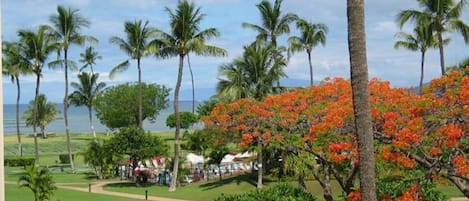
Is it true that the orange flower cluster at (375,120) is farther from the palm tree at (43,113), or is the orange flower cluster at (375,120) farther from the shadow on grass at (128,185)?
the palm tree at (43,113)

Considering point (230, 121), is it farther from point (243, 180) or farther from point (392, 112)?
point (243, 180)

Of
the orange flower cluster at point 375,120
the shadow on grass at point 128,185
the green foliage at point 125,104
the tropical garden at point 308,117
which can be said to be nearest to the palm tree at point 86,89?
the green foliage at point 125,104

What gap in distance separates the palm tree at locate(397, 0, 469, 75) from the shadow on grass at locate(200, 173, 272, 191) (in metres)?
11.4

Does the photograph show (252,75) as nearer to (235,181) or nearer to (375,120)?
(235,181)

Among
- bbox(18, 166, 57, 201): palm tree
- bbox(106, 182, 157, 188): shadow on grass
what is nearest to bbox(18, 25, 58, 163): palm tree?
bbox(106, 182, 157, 188): shadow on grass

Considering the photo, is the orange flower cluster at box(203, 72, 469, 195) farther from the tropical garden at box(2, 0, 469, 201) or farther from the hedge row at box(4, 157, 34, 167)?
the hedge row at box(4, 157, 34, 167)

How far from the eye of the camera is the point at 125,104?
7344cm

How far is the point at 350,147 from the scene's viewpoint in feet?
48.2

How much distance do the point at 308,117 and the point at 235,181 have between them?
46.9ft

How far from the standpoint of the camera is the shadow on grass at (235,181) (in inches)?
1236

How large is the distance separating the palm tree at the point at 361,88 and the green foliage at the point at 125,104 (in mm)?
65958

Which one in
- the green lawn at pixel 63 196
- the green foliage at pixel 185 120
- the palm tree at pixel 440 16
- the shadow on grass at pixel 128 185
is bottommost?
the shadow on grass at pixel 128 185

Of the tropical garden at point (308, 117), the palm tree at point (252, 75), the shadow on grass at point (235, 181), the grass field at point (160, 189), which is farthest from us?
the palm tree at point (252, 75)

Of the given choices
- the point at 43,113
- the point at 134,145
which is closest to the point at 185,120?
the point at 43,113
